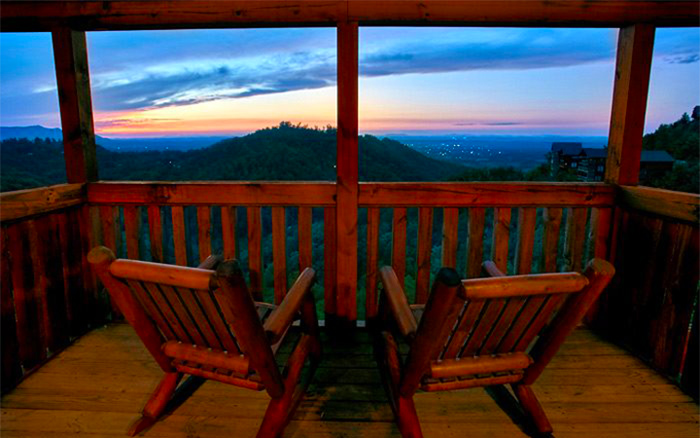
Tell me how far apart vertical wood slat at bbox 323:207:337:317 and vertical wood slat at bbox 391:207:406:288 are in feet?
1.25

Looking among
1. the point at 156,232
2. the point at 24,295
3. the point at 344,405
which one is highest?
the point at 156,232

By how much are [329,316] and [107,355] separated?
1.34 metres

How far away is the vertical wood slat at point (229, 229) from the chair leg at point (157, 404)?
94 cm

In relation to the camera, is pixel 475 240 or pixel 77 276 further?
pixel 475 240

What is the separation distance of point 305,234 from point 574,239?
1.81m

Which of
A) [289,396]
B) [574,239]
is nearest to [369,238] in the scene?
[289,396]

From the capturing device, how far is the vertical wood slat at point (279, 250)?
7.83 ft

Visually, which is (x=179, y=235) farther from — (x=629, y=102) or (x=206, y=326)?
(x=629, y=102)

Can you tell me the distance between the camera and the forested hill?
24.4 ft

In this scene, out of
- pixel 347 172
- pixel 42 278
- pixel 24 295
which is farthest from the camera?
pixel 347 172

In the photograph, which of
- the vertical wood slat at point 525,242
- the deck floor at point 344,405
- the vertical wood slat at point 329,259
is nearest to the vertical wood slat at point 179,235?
the deck floor at point 344,405

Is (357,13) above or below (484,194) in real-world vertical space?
above

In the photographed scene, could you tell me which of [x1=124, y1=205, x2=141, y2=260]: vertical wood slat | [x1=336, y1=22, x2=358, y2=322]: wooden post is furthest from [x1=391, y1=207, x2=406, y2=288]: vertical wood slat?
[x1=124, y1=205, x2=141, y2=260]: vertical wood slat

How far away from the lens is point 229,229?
2445 millimetres
